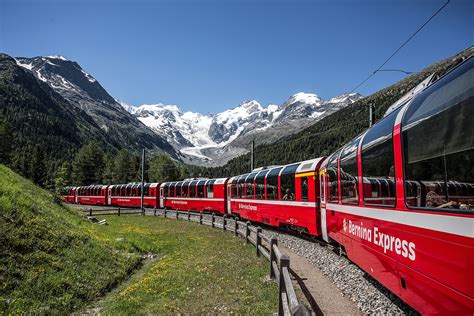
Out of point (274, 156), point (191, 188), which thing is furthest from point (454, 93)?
point (274, 156)

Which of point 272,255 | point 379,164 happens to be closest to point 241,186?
point 272,255

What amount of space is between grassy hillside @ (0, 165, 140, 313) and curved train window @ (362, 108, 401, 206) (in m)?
7.17

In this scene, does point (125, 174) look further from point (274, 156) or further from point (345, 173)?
point (345, 173)

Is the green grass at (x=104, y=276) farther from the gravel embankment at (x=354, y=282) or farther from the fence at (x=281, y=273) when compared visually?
the gravel embankment at (x=354, y=282)

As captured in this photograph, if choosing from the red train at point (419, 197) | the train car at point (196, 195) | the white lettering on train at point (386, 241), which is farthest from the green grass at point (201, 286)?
the train car at point (196, 195)

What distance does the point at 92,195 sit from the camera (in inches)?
2371

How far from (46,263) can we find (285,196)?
1116 cm

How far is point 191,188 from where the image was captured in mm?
36250

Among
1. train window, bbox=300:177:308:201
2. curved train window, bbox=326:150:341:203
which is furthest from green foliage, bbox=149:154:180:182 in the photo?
curved train window, bbox=326:150:341:203

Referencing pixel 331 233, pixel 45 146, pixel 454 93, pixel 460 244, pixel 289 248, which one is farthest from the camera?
pixel 45 146

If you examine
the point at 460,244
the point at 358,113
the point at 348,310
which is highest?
the point at 358,113

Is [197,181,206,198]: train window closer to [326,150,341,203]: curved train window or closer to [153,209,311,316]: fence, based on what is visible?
[153,209,311,316]: fence

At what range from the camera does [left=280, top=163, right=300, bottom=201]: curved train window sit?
16795 millimetres

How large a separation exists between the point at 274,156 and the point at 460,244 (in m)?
170
